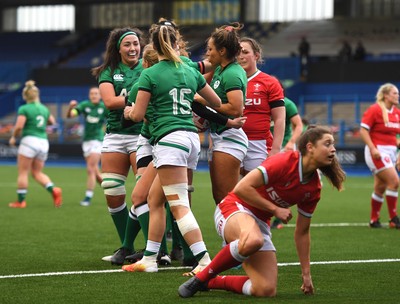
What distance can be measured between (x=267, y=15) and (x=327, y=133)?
46.2m

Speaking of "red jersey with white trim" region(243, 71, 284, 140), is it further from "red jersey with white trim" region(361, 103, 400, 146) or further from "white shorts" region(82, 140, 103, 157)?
"white shorts" region(82, 140, 103, 157)

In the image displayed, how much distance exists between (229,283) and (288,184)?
937mm

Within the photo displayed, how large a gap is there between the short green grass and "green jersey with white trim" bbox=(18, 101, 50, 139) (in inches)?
53.1

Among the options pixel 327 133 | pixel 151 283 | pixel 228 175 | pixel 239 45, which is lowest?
pixel 151 283

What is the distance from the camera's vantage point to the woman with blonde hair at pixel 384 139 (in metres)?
13.8

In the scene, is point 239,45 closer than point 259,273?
No

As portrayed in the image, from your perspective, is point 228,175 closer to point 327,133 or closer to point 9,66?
point 327,133

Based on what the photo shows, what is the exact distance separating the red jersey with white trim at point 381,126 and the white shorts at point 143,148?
557cm

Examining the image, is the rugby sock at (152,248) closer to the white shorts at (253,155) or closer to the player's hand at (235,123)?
the player's hand at (235,123)

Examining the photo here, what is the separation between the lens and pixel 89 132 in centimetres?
1859

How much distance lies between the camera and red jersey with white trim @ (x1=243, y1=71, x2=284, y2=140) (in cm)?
961

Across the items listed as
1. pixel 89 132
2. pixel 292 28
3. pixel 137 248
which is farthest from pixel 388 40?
pixel 137 248

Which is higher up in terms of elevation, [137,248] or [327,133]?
[327,133]

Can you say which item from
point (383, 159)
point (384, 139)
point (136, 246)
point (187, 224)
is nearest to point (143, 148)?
point (187, 224)
